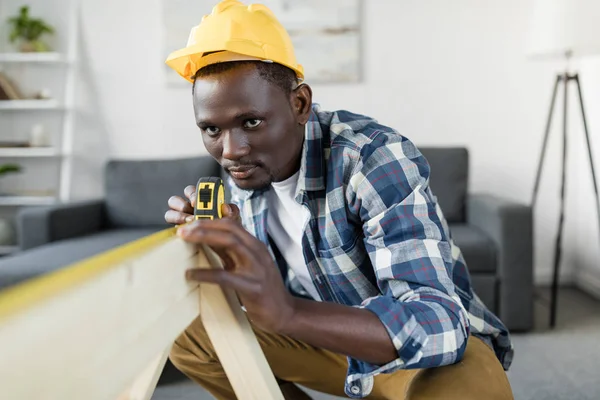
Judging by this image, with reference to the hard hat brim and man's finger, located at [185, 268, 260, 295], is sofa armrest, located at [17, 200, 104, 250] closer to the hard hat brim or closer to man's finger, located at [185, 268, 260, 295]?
the hard hat brim

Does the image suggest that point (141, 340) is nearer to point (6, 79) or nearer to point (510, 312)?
point (510, 312)

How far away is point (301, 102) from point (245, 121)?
0.16 m

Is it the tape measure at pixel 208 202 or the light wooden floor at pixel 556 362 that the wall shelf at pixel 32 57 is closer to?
the light wooden floor at pixel 556 362

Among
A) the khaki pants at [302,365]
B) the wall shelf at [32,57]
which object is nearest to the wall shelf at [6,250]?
the wall shelf at [32,57]

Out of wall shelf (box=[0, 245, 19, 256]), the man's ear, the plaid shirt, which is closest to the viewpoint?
the plaid shirt

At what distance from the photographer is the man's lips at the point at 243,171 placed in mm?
976

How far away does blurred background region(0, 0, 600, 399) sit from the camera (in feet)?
10.8

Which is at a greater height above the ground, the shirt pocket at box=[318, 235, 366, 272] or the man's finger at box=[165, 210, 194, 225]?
the man's finger at box=[165, 210, 194, 225]

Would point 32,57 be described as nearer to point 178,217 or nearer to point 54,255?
point 54,255

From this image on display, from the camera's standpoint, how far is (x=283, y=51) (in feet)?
3.29

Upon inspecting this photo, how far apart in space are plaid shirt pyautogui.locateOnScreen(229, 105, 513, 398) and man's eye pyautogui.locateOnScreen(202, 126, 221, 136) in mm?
222

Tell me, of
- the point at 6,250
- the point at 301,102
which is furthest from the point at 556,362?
the point at 6,250

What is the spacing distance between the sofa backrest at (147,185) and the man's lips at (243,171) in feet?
6.78

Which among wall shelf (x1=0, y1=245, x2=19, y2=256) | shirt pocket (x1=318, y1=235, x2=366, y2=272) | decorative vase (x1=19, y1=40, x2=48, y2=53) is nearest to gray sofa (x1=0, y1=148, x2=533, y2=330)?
wall shelf (x1=0, y1=245, x2=19, y2=256)
